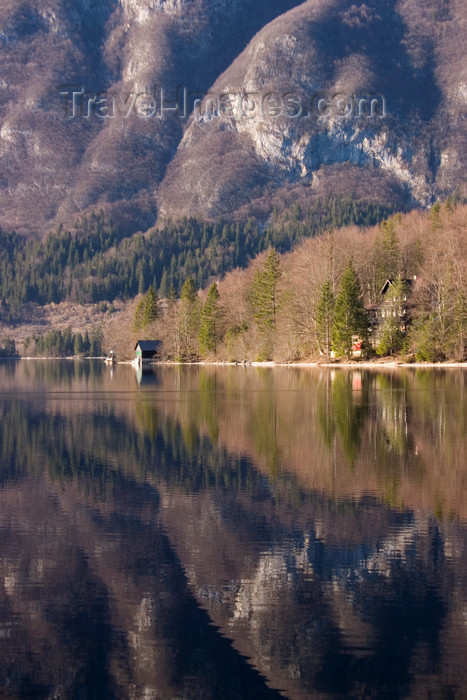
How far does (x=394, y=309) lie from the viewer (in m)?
112

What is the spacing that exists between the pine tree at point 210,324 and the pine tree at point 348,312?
128ft

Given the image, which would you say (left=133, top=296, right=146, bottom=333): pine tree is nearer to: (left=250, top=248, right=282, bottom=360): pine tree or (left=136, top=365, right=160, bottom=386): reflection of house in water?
(left=250, top=248, right=282, bottom=360): pine tree

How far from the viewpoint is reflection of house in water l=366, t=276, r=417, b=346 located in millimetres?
110250

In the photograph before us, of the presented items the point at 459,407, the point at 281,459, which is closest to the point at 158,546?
the point at 281,459

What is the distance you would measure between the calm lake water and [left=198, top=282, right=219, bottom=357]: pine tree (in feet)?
356

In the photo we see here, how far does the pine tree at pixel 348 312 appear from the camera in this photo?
109 m

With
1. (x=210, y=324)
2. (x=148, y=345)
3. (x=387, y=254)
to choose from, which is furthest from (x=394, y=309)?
(x=148, y=345)

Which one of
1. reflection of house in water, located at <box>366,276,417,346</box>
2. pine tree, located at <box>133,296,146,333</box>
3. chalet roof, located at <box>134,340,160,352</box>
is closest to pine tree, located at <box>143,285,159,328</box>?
pine tree, located at <box>133,296,146,333</box>

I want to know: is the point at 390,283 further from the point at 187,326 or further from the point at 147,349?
the point at 147,349

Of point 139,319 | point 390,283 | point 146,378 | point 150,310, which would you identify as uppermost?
point 390,283

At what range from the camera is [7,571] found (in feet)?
61.7

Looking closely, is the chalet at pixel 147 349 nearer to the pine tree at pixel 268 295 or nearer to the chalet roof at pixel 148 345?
A: the chalet roof at pixel 148 345

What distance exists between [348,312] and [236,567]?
3594 inches

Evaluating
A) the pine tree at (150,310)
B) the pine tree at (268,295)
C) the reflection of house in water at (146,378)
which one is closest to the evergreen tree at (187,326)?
the pine tree at (150,310)
